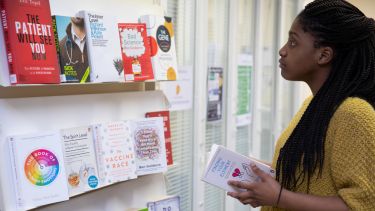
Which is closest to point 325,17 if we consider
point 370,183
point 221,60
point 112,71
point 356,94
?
point 356,94

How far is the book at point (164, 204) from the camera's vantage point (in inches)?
72.3

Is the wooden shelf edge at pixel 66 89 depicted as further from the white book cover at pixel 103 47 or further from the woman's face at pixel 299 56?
the woman's face at pixel 299 56

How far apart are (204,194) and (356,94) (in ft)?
5.98

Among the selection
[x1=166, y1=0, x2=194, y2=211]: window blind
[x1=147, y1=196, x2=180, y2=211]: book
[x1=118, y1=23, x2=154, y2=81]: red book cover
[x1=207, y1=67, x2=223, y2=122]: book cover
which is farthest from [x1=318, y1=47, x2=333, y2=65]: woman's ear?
[x1=207, y1=67, x2=223, y2=122]: book cover

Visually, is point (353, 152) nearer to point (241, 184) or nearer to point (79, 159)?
point (241, 184)

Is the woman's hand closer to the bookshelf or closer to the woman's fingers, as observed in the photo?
the woman's fingers

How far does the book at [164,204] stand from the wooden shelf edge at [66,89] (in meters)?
0.58

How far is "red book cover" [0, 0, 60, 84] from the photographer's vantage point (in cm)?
126

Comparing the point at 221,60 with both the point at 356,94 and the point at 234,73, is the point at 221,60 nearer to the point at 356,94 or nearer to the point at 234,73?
the point at 234,73

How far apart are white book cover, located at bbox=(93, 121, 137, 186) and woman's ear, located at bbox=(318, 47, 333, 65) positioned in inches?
36.8

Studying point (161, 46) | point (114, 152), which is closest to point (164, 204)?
point (114, 152)

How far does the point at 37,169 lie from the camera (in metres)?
1.39

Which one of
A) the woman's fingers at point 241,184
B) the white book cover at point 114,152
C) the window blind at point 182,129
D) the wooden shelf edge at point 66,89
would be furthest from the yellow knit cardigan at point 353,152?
the window blind at point 182,129

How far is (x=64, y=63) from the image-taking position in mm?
1430
